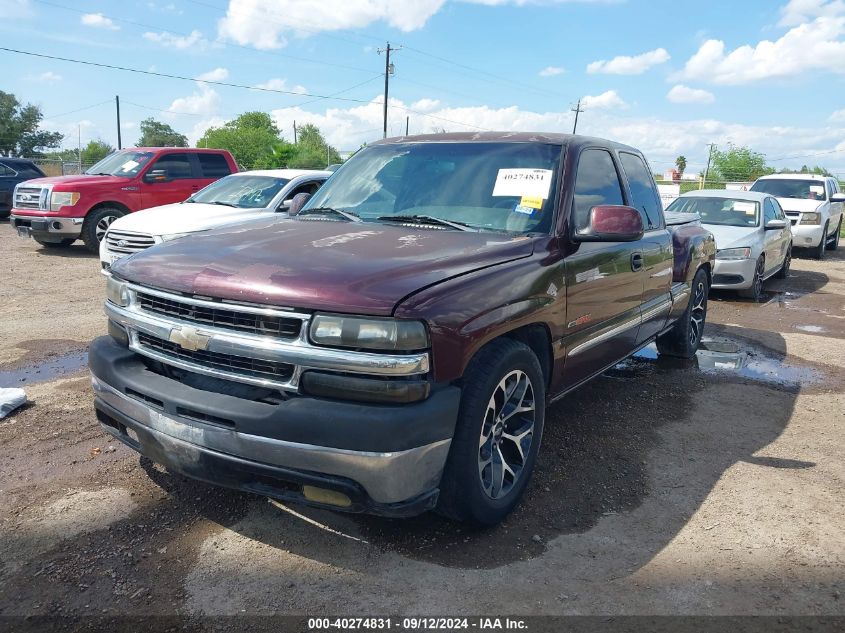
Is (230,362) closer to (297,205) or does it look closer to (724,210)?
(297,205)

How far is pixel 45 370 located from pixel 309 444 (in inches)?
153

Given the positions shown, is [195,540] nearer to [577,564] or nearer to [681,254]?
[577,564]

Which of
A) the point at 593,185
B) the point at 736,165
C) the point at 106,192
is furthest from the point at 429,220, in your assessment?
the point at 736,165

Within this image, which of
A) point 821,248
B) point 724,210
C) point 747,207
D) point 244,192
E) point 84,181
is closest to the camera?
point 244,192

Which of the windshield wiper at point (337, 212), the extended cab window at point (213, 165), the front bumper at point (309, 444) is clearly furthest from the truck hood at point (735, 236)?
the extended cab window at point (213, 165)

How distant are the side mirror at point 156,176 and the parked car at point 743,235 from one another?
8.88 metres

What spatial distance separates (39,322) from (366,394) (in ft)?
19.2

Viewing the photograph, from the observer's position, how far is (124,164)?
12.4 m

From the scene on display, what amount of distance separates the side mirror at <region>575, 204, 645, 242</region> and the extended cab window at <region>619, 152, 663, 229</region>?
3.79ft

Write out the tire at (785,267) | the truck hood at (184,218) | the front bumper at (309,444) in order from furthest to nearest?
the tire at (785,267) → the truck hood at (184,218) → the front bumper at (309,444)

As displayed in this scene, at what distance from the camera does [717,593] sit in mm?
2697

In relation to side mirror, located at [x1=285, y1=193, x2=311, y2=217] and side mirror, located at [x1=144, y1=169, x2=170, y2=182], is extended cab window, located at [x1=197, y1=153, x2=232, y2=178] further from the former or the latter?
side mirror, located at [x1=285, y1=193, x2=311, y2=217]

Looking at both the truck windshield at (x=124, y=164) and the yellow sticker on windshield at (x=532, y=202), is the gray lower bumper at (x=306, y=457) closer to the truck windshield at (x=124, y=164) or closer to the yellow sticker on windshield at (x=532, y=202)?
the yellow sticker on windshield at (x=532, y=202)

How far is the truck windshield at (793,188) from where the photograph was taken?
1548 cm
